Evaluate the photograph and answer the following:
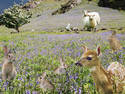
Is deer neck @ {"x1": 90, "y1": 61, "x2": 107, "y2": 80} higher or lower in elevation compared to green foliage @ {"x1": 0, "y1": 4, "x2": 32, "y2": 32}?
lower

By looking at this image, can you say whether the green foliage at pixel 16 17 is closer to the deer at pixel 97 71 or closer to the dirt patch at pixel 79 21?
the dirt patch at pixel 79 21

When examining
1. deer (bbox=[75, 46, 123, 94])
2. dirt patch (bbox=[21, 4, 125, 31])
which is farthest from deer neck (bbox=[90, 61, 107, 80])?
dirt patch (bbox=[21, 4, 125, 31])

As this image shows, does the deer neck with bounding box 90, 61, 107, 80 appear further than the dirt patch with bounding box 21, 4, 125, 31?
No

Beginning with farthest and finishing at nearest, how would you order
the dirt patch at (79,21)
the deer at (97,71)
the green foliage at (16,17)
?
the green foliage at (16,17) < the dirt patch at (79,21) < the deer at (97,71)

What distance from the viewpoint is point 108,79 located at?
2.88m

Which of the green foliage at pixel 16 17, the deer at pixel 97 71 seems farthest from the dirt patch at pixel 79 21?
the deer at pixel 97 71

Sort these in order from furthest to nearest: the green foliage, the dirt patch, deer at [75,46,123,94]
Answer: the green foliage → the dirt patch → deer at [75,46,123,94]

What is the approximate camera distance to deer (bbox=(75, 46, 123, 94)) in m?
2.71

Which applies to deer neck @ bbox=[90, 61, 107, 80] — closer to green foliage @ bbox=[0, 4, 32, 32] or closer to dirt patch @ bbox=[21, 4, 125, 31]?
dirt patch @ bbox=[21, 4, 125, 31]

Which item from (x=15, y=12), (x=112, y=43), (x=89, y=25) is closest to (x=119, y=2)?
(x=15, y=12)

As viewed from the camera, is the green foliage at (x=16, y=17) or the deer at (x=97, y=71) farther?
the green foliage at (x=16, y=17)

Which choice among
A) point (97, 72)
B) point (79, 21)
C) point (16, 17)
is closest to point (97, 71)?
point (97, 72)

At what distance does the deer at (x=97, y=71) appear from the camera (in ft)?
8.89

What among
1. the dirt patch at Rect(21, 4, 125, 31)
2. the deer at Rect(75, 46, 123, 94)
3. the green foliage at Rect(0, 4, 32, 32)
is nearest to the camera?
the deer at Rect(75, 46, 123, 94)
